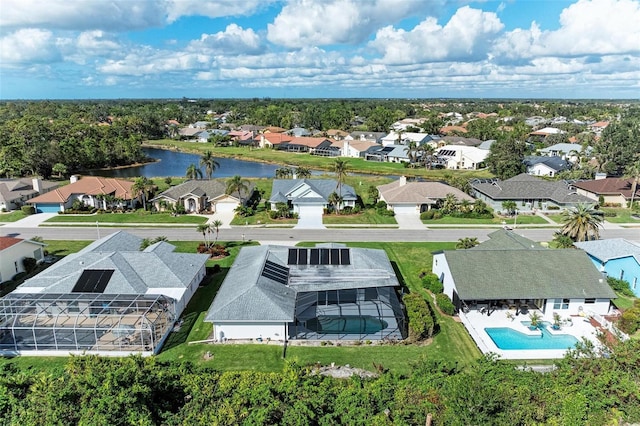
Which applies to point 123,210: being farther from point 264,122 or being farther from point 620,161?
point 264,122

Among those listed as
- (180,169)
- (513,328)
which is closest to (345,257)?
(513,328)

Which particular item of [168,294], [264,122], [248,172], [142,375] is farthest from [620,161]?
[264,122]

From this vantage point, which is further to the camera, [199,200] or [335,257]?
[199,200]

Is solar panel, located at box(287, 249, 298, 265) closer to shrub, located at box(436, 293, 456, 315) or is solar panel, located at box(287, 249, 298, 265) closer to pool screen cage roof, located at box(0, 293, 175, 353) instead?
pool screen cage roof, located at box(0, 293, 175, 353)

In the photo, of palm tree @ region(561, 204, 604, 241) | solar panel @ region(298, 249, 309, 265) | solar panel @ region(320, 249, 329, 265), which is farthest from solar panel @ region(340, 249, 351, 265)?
palm tree @ region(561, 204, 604, 241)

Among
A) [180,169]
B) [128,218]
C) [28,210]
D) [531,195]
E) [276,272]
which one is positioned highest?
[276,272]

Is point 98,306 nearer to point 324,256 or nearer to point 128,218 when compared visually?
point 324,256
